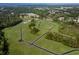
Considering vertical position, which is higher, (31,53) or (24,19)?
(24,19)

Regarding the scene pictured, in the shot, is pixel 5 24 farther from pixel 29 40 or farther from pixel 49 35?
pixel 49 35

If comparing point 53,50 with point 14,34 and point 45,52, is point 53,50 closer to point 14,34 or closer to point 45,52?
point 45,52

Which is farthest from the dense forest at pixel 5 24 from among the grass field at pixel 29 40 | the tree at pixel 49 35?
the tree at pixel 49 35

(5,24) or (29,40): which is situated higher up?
(5,24)

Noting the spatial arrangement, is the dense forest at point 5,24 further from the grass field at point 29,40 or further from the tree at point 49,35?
the tree at point 49,35

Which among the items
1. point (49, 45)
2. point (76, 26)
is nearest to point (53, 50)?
point (49, 45)

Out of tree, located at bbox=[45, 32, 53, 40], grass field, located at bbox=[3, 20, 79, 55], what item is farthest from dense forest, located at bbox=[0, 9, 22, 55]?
tree, located at bbox=[45, 32, 53, 40]

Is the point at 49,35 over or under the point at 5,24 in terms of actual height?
under

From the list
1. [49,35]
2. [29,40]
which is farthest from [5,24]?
[49,35]

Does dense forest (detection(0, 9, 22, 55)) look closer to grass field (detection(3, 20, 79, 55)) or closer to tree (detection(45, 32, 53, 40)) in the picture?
grass field (detection(3, 20, 79, 55))
